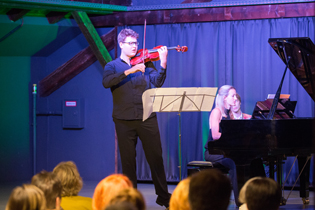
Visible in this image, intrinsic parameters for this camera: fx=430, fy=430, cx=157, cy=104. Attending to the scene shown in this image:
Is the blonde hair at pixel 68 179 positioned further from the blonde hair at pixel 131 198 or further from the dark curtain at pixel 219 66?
the dark curtain at pixel 219 66

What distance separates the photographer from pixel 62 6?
602cm

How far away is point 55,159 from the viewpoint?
717 cm

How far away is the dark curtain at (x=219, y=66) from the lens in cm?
611

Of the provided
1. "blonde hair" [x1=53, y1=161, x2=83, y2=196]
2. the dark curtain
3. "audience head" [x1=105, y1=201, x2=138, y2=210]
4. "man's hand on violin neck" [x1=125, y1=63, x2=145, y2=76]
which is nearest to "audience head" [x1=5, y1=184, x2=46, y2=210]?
"audience head" [x1=105, y1=201, x2=138, y2=210]

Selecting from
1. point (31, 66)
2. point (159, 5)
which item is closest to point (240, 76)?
point (159, 5)

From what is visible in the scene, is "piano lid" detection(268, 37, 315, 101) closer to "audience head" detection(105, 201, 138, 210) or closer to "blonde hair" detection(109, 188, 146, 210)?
"blonde hair" detection(109, 188, 146, 210)

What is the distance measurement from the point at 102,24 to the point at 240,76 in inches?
91.1

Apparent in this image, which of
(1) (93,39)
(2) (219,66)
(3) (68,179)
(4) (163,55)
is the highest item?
(1) (93,39)

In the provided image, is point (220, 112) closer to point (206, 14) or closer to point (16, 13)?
point (206, 14)

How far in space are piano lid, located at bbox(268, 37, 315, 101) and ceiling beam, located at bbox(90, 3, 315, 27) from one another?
5.80 feet

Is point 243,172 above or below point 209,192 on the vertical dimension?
below

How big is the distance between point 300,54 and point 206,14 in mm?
2271

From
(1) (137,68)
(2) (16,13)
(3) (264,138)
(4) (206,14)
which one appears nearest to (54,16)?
(2) (16,13)

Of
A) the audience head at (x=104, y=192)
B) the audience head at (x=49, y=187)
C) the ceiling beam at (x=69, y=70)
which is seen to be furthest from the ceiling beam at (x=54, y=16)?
the audience head at (x=104, y=192)
